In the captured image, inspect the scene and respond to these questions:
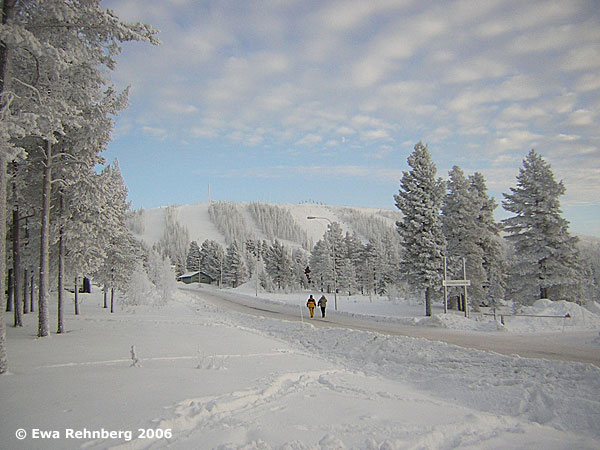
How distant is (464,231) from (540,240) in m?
5.39

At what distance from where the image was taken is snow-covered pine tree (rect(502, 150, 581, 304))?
2816cm

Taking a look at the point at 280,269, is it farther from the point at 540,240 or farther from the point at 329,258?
the point at 540,240

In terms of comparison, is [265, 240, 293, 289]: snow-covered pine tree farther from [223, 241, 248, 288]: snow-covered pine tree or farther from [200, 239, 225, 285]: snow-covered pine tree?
[200, 239, 225, 285]: snow-covered pine tree

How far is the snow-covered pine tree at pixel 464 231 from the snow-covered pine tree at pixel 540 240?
8.22ft

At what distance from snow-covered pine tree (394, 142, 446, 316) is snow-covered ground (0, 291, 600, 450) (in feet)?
51.9

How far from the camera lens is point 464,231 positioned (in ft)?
100

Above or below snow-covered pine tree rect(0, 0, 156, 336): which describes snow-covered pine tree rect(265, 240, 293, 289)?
below

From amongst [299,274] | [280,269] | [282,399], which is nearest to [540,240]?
[282,399]

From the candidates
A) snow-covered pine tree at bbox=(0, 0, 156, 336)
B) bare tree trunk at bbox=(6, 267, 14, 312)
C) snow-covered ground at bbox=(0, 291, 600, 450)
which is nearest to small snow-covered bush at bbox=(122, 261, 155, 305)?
bare tree trunk at bbox=(6, 267, 14, 312)

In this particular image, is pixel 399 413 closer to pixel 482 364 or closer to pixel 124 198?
pixel 482 364

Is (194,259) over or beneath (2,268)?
beneath

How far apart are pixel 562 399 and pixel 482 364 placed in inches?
134

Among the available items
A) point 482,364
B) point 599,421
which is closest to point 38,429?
point 599,421

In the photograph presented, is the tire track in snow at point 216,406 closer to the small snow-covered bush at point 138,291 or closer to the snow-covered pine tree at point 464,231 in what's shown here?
→ the snow-covered pine tree at point 464,231
